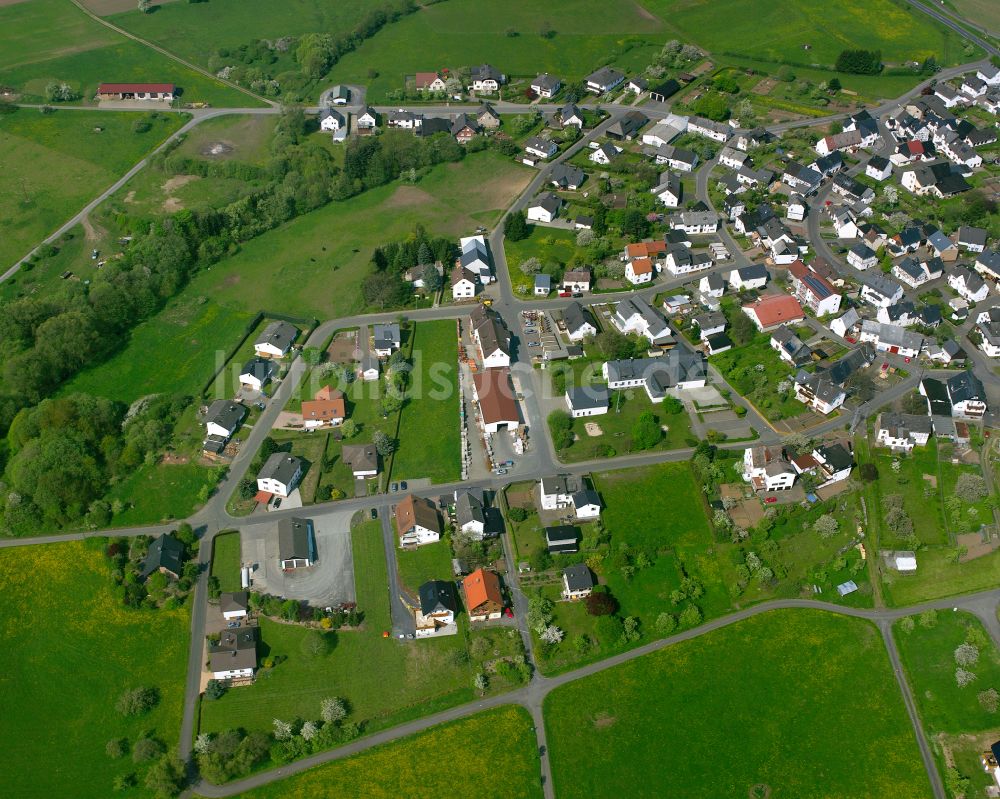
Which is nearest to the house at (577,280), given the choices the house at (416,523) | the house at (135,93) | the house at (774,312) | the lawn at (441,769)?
the house at (774,312)

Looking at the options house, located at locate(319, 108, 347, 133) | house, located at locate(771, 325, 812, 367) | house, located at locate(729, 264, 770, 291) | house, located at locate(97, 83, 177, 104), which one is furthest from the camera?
house, located at locate(97, 83, 177, 104)

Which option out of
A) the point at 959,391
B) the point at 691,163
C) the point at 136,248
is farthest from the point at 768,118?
→ the point at 136,248

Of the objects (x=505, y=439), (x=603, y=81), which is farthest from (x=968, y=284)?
(x=603, y=81)

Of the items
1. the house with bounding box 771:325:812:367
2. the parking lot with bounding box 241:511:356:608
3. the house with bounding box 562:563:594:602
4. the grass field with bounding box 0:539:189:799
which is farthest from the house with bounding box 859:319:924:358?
the grass field with bounding box 0:539:189:799

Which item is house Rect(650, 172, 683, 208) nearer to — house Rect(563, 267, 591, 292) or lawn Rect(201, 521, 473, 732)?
house Rect(563, 267, 591, 292)

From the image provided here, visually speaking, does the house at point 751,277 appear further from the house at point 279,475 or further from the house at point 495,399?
the house at point 279,475

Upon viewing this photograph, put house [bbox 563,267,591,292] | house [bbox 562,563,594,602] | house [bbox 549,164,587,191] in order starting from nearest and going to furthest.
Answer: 1. house [bbox 562,563,594,602]
2. house [bbox 563,267,591,292]
3. house [bbox 549,164,587,191]

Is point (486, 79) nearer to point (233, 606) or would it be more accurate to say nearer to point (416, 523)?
point (416, 523)
